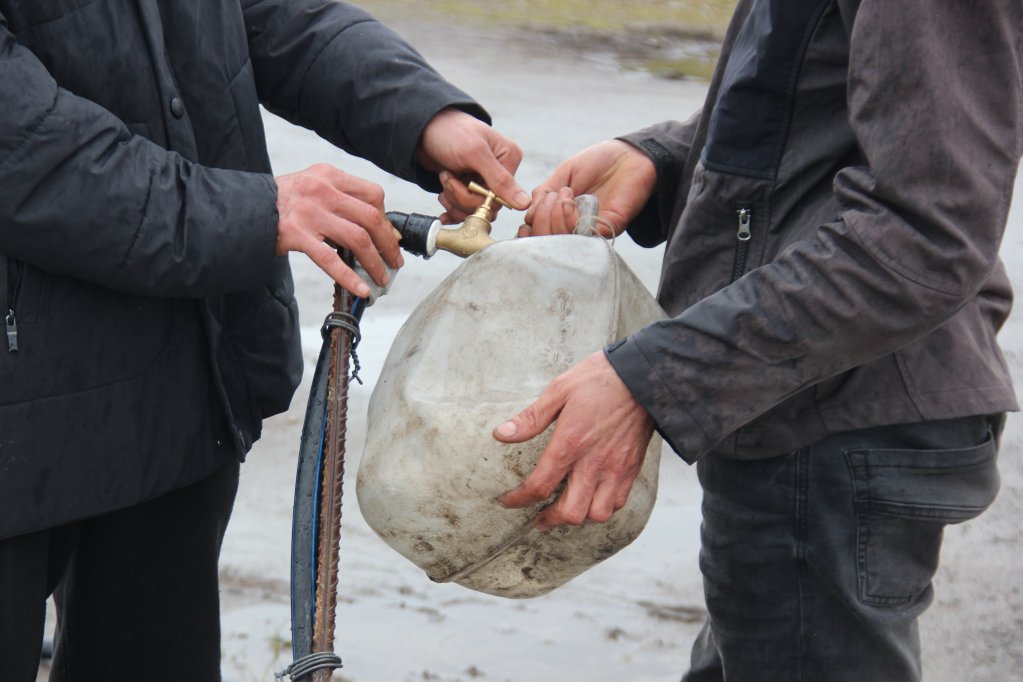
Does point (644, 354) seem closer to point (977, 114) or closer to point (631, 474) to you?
point (631, 474)

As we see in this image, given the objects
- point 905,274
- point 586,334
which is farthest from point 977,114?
point 586,334

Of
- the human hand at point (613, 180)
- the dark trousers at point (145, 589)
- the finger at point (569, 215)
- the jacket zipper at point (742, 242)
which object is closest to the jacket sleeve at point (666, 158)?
the human hand at point (613, 180)

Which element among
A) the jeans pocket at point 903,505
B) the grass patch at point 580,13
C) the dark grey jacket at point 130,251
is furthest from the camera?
the grass patch at point 580,13

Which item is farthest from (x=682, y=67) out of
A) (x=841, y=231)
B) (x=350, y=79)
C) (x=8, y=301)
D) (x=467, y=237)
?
(x=8, y=301)

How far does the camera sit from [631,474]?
62.2 inches

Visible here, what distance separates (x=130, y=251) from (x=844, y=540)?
1.02 metres

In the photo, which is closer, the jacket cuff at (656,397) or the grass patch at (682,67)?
the jacket cuff at (656,397)

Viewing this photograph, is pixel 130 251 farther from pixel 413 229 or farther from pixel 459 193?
pixel 459 193

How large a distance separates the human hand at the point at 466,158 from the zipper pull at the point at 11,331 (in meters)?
0.70

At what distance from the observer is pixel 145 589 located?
6.48 ft

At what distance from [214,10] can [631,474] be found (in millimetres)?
895

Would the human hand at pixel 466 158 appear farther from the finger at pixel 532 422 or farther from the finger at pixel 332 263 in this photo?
the finger at pixel 532 422

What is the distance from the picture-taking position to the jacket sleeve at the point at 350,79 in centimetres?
199

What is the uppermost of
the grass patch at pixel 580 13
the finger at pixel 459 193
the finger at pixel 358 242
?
the finger at pixel 358 242
